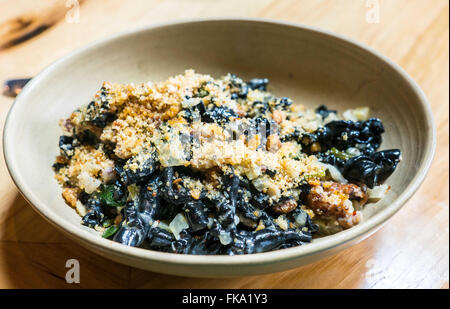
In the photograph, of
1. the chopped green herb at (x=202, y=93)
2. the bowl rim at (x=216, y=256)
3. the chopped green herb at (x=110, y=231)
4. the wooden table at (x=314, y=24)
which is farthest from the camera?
the chopped green herb at (x=202, y=93)

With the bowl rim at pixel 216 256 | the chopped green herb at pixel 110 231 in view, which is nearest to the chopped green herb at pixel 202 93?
the chopped green herb at pixel 110 231

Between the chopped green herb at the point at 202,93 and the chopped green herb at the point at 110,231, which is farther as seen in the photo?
the chopped green herb at the point at 202,93

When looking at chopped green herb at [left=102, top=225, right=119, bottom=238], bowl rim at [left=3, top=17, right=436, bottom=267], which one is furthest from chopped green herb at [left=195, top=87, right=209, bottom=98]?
bowl rim at [left=3, top=17, right=436, bottom=267]

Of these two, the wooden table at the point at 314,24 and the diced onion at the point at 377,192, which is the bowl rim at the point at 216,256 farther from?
the wooden table at the point at 314,24

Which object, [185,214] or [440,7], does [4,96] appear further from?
[440,7]

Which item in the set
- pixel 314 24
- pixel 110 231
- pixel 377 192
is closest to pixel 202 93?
pixel 110 231

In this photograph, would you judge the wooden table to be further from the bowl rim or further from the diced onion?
the bowl rim

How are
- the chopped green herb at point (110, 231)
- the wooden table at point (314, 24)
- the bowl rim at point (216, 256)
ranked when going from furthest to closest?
the wooden table at point (314, 24)
the chopped green herb at point (110, 231)
the bowl rim at point (216, 256)

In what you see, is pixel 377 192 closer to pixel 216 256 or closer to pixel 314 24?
pixel 216 256
